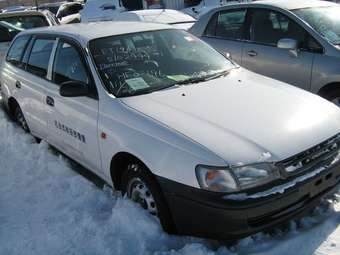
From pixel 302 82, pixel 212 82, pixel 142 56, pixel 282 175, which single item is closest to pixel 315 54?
pixel 302 82

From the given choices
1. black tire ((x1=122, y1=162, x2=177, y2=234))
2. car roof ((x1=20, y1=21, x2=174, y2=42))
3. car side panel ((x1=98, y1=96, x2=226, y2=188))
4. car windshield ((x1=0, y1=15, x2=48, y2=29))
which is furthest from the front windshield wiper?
car windshield ((x1=0, y1=15, x2=48, y2=29))

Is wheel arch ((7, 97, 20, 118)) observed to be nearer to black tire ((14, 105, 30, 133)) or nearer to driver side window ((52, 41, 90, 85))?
black tire ((14, 105, 30, 133))

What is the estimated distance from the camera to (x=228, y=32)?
21.5 ft

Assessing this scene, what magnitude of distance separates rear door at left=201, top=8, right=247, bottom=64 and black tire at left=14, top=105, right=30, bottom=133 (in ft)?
8.95

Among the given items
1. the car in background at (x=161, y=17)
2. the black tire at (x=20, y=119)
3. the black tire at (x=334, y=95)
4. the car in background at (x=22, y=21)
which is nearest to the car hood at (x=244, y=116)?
the black tire at (x=334, y=95)

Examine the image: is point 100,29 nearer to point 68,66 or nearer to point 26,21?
point 68,66

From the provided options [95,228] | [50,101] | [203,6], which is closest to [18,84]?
[50,101]

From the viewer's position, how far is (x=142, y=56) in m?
4.14

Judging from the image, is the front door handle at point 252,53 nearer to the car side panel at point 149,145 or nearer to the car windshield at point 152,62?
the car windshield at point 152,62

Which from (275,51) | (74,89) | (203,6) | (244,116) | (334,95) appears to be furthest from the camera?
(203,6)

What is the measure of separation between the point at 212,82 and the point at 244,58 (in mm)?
2284

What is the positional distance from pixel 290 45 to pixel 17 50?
11.1 feet

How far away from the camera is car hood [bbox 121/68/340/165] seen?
2.95 metres

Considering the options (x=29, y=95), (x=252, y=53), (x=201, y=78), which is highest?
(x=201, y=78)
